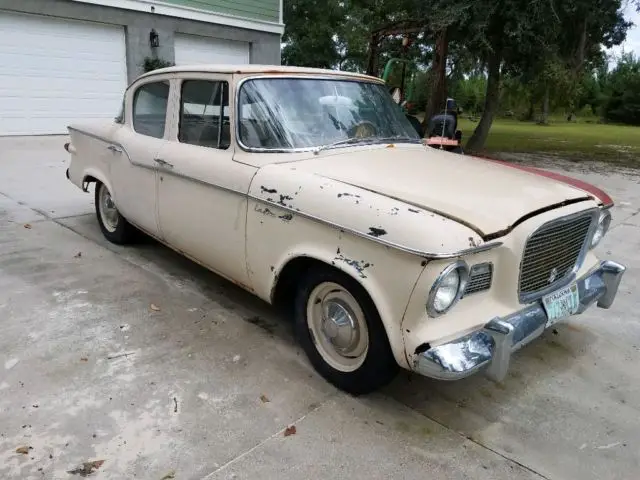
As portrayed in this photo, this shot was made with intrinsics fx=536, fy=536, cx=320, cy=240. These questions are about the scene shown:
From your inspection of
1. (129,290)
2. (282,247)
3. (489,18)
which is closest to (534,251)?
(282,247)

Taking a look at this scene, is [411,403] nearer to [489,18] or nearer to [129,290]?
[129,290]

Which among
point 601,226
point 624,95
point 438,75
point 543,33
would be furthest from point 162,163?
point 624,95

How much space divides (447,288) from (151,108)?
3.03m

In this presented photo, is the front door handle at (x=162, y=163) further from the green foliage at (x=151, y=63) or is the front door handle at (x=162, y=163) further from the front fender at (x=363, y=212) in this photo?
the green foliage at (x=151, y=63)

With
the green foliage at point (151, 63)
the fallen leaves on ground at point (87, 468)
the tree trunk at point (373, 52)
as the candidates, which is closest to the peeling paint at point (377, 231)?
the fallen leaves on ground at point (87, 468)

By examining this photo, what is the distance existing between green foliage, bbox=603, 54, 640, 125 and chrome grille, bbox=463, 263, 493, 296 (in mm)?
43902

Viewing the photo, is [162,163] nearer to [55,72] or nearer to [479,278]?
[479,278]

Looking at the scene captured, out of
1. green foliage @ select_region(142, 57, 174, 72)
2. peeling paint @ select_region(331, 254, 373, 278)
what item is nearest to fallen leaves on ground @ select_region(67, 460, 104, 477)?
peeling paint @ select_region(331, 254, 373, 278)

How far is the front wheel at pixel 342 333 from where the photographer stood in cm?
270

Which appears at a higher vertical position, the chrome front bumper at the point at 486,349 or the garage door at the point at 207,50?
the garage door at the point at 207,50

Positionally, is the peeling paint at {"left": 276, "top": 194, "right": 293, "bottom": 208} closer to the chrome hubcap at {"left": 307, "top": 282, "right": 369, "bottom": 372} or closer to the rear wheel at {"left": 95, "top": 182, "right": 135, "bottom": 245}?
the chrome hubcap at {"left": 307, "top": 282, "right": 369, "bottom": 372}

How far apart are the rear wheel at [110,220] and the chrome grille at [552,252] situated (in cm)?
367

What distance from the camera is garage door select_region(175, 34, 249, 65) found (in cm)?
1442

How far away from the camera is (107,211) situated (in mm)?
5277
